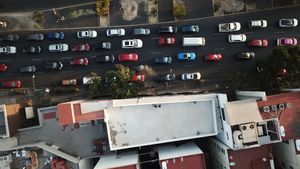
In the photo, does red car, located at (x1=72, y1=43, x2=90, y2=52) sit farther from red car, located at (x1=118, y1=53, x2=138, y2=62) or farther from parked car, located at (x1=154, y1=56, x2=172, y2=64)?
parked car, located at (x1=154, y1=56, x2=172, y2=64)

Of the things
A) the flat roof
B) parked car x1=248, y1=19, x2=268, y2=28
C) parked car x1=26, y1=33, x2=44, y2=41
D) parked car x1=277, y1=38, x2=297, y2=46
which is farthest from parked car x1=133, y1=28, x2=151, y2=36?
parked car x1=277, y1=38, x2=297, y2=46

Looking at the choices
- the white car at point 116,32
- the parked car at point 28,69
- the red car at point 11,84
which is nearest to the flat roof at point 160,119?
the white car at point 116,32

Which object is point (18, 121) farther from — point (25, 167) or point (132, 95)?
point (132, 95)

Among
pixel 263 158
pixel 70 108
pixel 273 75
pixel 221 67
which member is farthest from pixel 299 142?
pixel 70 108

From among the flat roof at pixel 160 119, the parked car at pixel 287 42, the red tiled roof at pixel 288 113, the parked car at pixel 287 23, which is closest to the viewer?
the red tiled roof at pixel 288 113

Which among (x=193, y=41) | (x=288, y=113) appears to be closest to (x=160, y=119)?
(x=193, y=41)

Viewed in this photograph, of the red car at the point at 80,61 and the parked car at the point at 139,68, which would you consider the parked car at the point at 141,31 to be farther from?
the red car at the point at 80,61

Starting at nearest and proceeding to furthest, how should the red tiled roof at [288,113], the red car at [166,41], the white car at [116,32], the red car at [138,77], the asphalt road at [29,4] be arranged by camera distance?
the red tiled roof at [288,113], the red car at [138,77], the white car at [116,32], the red car at [166,41], the asphalt road at [29,4]
